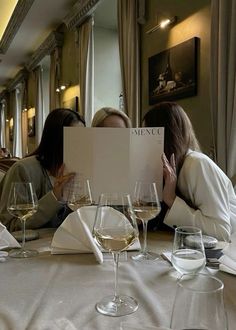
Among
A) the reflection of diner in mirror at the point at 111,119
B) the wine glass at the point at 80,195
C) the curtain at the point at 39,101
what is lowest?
the wine glass at the point at 80,195

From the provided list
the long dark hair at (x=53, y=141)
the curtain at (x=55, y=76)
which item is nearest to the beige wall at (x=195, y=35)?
the long dark hair at (x=53, y=141)

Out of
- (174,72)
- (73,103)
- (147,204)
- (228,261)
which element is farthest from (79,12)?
(228,261)

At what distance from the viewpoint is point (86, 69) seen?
4898 millimetres

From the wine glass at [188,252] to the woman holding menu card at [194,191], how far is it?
0.41 meters

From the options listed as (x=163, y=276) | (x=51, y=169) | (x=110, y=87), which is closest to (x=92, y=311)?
(x=163, y=276)

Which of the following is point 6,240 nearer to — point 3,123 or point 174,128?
point 174,128

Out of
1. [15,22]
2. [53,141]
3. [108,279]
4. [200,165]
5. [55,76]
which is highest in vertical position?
[15,22]

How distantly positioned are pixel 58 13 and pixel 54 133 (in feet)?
14.9

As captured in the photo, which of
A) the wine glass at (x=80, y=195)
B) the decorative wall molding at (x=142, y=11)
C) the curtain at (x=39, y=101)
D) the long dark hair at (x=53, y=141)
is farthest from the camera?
the curtain at (x=39, y=101)

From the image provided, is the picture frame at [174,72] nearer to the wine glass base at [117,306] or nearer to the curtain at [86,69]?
the curtain at [86,69]

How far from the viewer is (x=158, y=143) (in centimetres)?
122

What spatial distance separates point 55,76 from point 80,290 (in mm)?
6161

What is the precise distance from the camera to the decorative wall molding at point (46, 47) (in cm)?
608

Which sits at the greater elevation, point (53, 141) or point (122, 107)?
point (122, 107)
